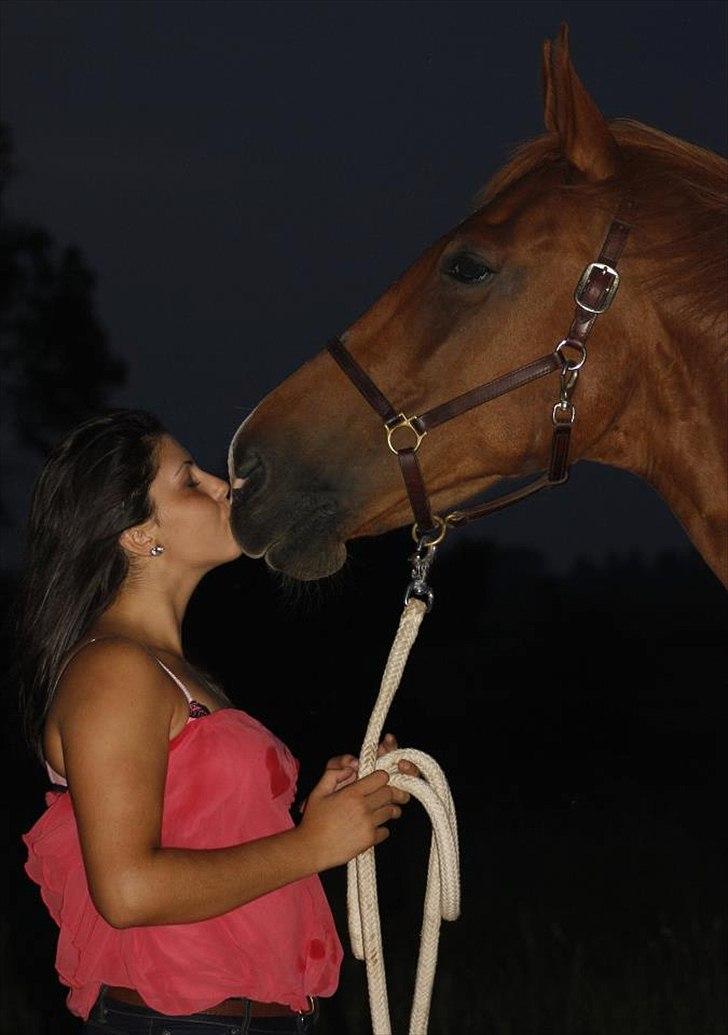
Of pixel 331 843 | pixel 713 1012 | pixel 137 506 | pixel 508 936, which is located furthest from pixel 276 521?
pixel 508 936

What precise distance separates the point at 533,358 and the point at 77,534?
2.58ft

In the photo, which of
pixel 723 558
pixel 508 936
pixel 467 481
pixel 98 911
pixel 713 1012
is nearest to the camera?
pixel 98 911

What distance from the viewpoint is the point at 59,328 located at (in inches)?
366

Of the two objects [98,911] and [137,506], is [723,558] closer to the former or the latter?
[137,506]

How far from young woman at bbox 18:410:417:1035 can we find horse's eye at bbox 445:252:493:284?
54cm

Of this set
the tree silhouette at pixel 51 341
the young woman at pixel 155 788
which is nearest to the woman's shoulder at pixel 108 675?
the young woman at pixel 155 788

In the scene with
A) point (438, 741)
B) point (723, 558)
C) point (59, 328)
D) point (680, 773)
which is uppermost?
point (723, 558)

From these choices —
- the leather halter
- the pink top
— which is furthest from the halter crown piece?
the pink top

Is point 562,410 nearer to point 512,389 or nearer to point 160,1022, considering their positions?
point 512,389

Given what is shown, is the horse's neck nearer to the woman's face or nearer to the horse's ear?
the horse's ear

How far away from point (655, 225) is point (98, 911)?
133 cm

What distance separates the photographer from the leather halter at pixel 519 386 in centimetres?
195

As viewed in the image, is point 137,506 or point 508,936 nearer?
point 137,506

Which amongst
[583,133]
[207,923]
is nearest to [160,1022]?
[207,923]
